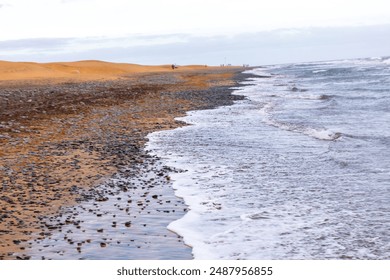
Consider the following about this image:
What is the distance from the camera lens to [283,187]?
1219 centimetres

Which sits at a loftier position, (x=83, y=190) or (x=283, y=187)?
(x=83, y=190)

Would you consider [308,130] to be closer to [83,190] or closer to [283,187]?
[283,187]

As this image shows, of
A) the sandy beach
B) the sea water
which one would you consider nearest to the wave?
the sea water

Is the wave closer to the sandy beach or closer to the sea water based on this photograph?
the sea water

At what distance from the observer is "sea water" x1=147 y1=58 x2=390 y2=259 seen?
8617mm

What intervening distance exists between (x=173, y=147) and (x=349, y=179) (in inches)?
265

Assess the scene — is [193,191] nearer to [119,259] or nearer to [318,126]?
[119,259]

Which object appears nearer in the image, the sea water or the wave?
the sea water

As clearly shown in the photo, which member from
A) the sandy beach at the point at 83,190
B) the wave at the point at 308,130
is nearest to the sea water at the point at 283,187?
the wave at the point at 308,130

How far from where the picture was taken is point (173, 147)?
1786 cm

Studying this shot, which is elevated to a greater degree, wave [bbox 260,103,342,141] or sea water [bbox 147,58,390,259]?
wave [bbox 260,103,342,141]

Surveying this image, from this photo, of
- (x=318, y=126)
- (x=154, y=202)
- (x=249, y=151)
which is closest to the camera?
(x=154, y=202)

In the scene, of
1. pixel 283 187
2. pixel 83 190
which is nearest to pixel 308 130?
pixel 283 187

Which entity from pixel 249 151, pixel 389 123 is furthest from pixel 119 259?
pixel 389 123
